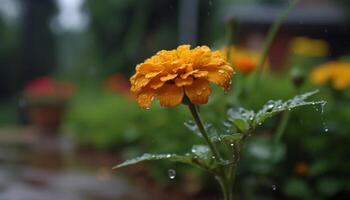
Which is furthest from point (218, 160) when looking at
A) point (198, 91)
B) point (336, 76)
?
point (336, 76)

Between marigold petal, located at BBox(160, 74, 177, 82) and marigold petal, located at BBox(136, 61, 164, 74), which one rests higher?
marigold petal, located at BBox(136, 61, 164, 74)

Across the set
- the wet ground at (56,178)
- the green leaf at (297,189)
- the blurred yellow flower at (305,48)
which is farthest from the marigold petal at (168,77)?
the blurred yellow flower at (305,48)

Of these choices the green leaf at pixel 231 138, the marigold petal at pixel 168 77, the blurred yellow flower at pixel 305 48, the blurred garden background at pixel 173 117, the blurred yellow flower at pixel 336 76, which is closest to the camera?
the marigold petal at pixel 168 77

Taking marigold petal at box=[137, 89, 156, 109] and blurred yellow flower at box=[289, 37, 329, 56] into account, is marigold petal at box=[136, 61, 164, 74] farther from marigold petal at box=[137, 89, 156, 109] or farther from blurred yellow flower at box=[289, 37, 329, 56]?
blurred yellow flower at box=[289, 37, 329, 56]

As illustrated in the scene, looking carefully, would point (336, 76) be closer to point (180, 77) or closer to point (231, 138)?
point (231, 138)

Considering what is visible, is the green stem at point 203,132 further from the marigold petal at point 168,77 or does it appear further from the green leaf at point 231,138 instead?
the marigold petal at point 168,77

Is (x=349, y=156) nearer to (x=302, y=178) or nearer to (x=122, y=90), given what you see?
(x=302, y=178)

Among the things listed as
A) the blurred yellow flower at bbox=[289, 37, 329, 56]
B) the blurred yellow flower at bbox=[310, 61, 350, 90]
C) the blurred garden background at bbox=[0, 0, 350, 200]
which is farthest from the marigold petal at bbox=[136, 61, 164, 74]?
the blurred yellow flower at bbox=[289, 37, 329, 56]
